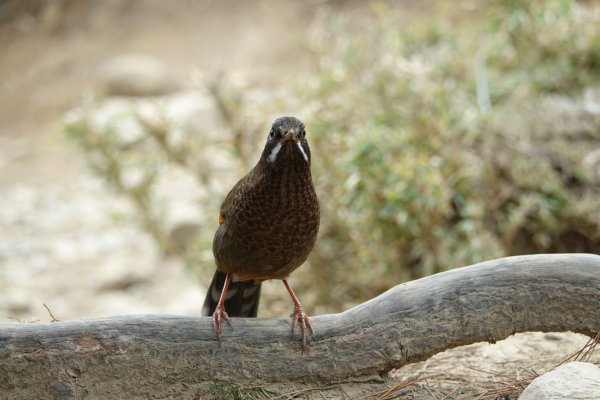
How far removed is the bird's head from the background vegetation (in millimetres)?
1974

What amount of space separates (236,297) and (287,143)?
103 centimetres

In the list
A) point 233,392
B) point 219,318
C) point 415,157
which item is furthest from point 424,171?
point 233,392

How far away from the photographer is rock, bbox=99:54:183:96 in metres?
12.7

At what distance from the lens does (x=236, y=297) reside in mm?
3688

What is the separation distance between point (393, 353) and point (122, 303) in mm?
5534

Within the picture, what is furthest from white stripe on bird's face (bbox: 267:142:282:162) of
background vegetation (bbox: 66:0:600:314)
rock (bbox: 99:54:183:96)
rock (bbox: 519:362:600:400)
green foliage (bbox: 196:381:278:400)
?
rock (bbox: 99:54:183:96)

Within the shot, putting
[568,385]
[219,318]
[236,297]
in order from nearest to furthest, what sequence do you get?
[568,385]
[219,318]
[236,297]

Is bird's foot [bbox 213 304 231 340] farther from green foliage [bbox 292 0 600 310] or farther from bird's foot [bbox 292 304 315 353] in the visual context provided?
green foliage [bbox 292 0 600 310]

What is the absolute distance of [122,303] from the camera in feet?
26.5

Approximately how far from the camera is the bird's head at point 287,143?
9.74ft

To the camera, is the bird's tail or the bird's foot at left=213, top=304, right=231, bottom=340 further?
the bird's tail

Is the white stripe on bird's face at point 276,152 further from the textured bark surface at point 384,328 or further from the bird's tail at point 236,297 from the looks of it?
the bird's tail at point 236,297

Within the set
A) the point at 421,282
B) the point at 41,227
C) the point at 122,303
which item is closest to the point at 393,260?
the point at 421,282

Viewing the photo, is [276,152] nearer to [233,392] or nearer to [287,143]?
[287,143]
